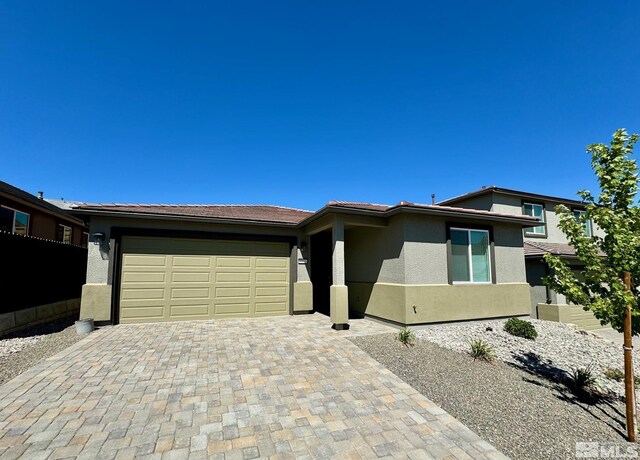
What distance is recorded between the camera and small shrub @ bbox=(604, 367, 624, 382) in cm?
507

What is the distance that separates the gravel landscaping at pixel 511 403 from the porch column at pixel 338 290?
6.37ft

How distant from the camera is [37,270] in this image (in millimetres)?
8086

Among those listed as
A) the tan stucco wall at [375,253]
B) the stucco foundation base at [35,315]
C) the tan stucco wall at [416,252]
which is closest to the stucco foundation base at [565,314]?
the tan stucco wall at [416,252]

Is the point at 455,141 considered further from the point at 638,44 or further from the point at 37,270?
the point at 37,270

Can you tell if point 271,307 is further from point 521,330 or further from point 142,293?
point 521,330

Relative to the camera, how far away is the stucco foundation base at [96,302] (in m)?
7.86

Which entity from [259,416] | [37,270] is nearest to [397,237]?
[259,416]

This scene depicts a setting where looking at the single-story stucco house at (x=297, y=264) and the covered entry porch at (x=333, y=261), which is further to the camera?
the single-story stucco house at (x=297, y=264)

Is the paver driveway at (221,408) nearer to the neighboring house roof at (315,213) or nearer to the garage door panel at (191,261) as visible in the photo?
the garage door panel at (191,261)

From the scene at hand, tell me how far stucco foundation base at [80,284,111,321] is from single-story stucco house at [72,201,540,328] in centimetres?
2

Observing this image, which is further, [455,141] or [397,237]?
[455,141]

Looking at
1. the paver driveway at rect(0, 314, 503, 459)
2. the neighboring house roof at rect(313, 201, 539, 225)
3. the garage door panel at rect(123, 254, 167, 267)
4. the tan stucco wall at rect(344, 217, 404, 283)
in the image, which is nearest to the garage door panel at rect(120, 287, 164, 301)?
the garage door panel at rect(123, 254, 167, 267)

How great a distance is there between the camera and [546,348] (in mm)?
6562

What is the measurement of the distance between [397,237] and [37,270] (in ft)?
34.7
